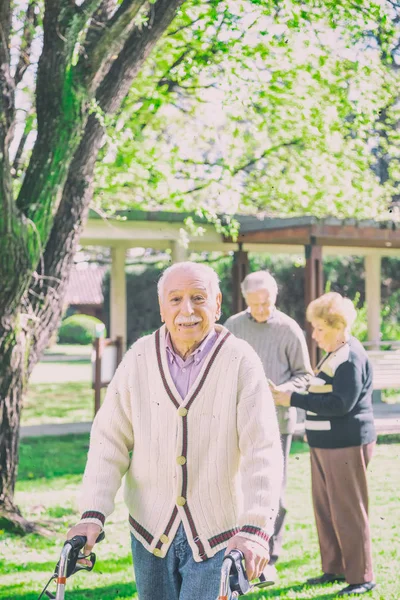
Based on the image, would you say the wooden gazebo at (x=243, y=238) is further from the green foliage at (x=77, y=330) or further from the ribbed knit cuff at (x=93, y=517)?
the green foliage at (x=77, y=330)

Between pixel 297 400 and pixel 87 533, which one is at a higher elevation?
pixel 297 400

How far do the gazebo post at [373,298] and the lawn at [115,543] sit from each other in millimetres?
6736

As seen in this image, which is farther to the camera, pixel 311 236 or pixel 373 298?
pixel 373 298

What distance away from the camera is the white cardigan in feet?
10.4

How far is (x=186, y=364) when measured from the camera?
333cm

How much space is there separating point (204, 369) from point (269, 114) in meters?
12.0

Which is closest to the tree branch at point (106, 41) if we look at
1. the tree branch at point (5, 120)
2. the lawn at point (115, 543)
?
the tree branch at point (5, 120)

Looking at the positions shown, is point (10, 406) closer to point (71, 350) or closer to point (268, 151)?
point (268, 151)

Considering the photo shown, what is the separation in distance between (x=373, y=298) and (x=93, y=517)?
15.3 meters

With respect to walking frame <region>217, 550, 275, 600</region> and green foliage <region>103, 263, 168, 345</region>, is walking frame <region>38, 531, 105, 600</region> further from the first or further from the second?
green foliage <region>103, 263, 168, 345</region>

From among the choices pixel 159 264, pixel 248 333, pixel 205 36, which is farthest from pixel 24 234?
pixel 159 264

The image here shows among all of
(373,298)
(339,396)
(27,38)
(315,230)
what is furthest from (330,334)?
(373,298)

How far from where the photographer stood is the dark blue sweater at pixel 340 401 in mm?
5578

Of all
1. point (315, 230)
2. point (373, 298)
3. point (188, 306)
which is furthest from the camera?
point (373, 298)
